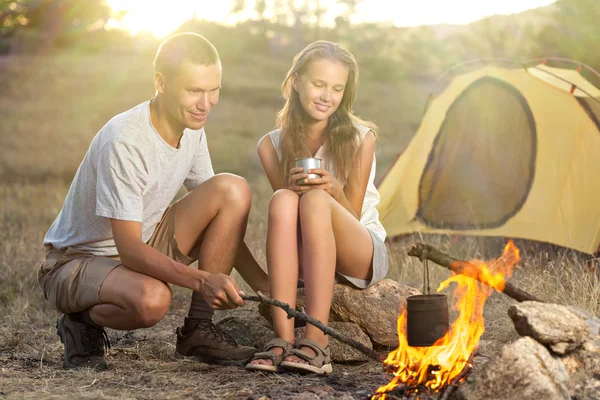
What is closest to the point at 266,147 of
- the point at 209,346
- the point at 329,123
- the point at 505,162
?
the point at 329,123

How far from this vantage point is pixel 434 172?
276 inches

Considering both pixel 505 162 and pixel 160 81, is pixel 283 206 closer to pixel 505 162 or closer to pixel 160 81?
pixel 160 81

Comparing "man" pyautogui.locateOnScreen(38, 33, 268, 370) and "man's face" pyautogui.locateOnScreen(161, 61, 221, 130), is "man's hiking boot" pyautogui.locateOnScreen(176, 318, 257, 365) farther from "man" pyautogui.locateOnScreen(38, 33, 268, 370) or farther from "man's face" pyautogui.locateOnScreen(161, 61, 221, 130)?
"man's face" pyautogui.locateOnScreen(161, 61, 221, 130)

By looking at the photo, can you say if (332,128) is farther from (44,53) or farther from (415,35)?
(415,35)

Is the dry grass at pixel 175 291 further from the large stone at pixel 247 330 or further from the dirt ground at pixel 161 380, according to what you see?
the large stone at pixel 247 330

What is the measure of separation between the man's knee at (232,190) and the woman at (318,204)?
177mm

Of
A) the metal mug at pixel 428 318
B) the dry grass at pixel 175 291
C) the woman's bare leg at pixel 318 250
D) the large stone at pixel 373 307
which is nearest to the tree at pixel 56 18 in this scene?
the dry grass at pixel 175 291

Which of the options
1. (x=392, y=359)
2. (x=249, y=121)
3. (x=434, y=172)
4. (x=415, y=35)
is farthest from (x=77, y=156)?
(x=415, y=35)

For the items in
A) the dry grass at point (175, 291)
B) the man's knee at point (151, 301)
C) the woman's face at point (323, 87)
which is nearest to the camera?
the dry grass at point (175, 291)

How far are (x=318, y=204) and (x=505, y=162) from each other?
3856 mm

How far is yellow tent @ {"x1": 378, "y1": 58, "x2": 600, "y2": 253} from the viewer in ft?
19.6

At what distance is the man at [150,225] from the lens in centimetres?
339

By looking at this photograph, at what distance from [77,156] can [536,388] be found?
12.4 metres

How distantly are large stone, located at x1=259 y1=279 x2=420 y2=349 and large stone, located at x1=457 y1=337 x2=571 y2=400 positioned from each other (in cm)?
121
